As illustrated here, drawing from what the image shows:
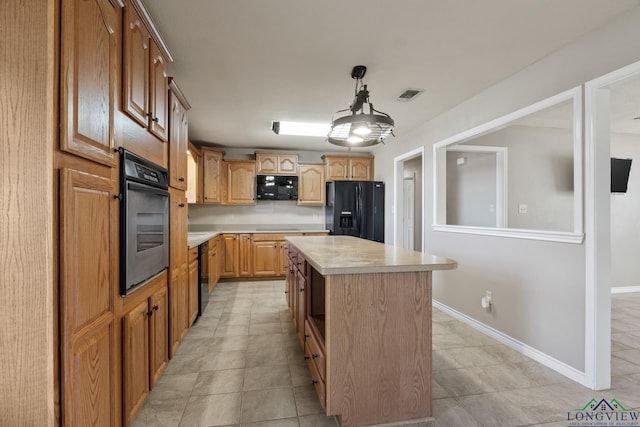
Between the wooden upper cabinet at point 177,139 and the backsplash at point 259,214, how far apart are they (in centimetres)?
286

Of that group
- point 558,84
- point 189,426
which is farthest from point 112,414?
point 558,84

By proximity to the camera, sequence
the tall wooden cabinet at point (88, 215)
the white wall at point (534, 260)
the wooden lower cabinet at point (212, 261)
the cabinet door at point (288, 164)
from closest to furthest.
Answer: the tall wooden cabinet at point (88, 215) → the white wall at point (534, 260) → the wooden lower cabinet at point (212, 261) → the cabinet door at point (288, 164)

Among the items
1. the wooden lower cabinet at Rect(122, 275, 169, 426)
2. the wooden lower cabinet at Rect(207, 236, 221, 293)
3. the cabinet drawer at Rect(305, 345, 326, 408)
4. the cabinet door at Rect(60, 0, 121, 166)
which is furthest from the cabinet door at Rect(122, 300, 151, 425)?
the wooden lower cabinet at Rect(207, 236, 221, 293)

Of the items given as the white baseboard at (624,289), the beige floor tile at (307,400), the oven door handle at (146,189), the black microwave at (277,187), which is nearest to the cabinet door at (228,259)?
the black microwave at (277,187)

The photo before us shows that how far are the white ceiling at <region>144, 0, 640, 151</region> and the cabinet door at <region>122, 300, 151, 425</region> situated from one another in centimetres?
175

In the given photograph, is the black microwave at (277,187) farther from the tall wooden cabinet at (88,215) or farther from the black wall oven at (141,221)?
the tall wooden cabinet at (88,215)

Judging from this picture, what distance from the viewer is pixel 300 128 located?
3.80 m

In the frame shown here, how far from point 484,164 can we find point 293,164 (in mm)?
3022

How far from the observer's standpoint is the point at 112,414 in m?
1.30

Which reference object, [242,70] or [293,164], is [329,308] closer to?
[242,70]

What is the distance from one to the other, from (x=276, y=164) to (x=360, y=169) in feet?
5.06

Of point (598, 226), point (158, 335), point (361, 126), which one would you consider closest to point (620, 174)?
point (598, 226)

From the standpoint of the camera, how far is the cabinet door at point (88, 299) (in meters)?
0.98

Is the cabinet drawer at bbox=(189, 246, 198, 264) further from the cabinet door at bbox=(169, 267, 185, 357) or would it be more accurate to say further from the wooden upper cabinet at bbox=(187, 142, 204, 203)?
the wooden upper cabinet at bbox=(187, 142, 204, 203)
